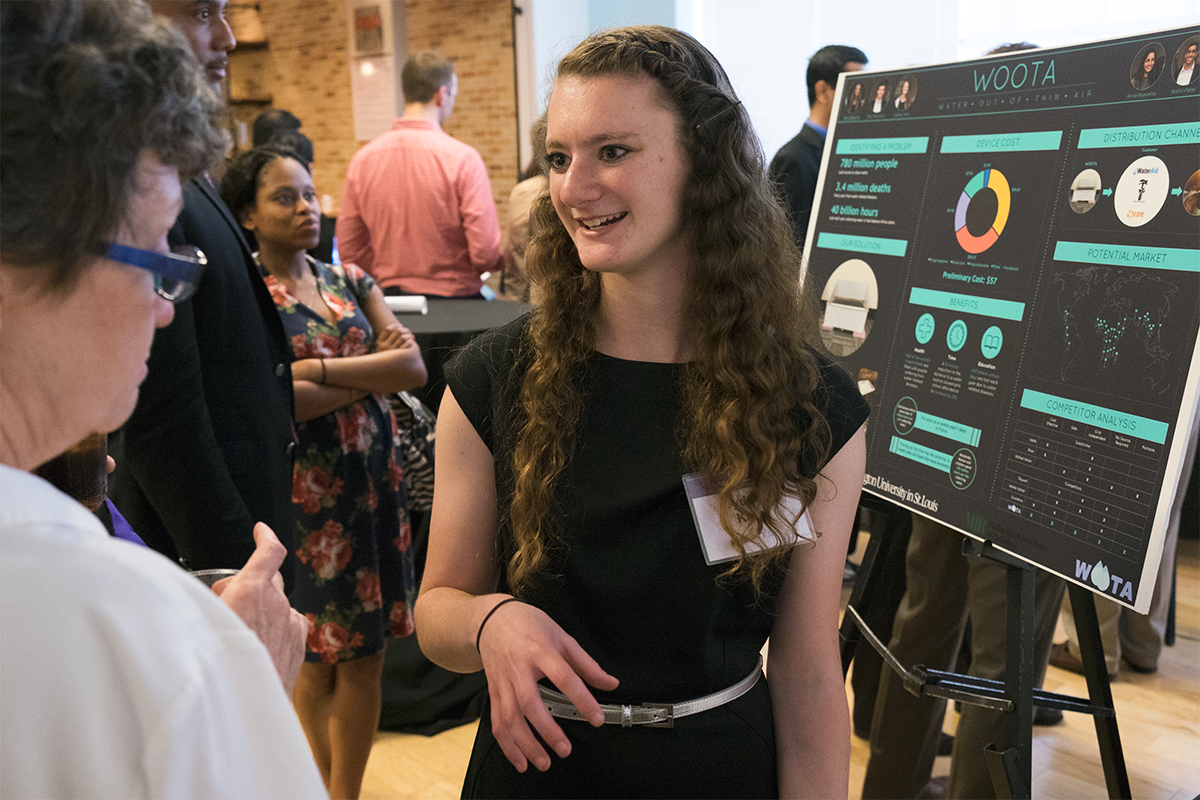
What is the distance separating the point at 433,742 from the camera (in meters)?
2.93

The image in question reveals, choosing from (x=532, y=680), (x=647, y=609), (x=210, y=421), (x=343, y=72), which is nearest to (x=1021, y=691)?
(x=647, y=609)

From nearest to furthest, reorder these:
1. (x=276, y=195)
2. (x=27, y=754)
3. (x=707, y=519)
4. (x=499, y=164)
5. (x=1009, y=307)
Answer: (x=27, y=754), (x=707, y=519), (x=1009, y=307), (x=276, y=195), (x=499, y=164)

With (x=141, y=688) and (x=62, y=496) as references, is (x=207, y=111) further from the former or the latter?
(x=141, y=688)

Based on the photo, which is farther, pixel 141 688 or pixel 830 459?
pixel 830 459

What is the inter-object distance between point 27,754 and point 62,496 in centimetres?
14

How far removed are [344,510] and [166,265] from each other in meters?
1.70

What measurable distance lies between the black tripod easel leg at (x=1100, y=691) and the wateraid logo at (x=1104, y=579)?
7.2 inches

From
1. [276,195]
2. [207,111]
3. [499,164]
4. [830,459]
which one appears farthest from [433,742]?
[499,164]

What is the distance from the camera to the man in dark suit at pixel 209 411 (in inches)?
60.7

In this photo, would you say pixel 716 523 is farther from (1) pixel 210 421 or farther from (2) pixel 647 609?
(1) pixel 210 421

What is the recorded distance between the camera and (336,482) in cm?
230

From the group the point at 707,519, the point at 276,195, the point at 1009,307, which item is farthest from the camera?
the point at 276,195

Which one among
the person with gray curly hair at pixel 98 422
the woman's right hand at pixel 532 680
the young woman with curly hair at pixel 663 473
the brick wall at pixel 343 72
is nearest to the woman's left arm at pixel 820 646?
the young woman with curly hair at pixel 663 473

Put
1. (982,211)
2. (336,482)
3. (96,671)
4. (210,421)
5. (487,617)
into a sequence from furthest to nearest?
(336,482)
(982,211)
(210,421)
(487,617)
(96,671)
